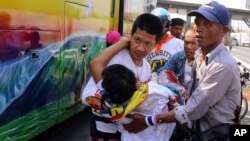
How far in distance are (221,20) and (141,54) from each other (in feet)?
1.78

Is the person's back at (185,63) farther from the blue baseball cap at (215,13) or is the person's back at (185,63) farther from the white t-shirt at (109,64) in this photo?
the blue baseball cap at (215,13)

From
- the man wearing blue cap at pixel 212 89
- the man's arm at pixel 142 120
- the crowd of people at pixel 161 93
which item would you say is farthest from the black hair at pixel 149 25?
the man's arm at pixel 142 120

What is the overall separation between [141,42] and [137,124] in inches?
20.9

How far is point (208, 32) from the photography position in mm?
2377

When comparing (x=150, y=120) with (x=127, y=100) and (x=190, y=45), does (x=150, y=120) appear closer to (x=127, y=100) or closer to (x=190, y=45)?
(x=127, y=100)

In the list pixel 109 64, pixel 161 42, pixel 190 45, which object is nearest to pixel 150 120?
pixel 109 64

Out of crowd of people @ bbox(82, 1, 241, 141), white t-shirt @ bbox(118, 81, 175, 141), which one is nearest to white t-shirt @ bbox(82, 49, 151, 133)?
crowd of people @ bbox(82, 1, 241, 141)

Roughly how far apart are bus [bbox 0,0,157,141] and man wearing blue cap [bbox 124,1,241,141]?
1158 millimetres

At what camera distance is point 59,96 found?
420 cm

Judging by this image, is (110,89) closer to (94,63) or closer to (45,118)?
(94,63)

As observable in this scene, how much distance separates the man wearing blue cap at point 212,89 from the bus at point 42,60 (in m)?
1.16

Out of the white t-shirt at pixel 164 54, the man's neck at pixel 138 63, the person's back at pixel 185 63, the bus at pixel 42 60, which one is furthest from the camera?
the white t-shirt at pixel 164 54

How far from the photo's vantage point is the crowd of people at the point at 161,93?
88.2 inches

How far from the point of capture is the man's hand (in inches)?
91.0
